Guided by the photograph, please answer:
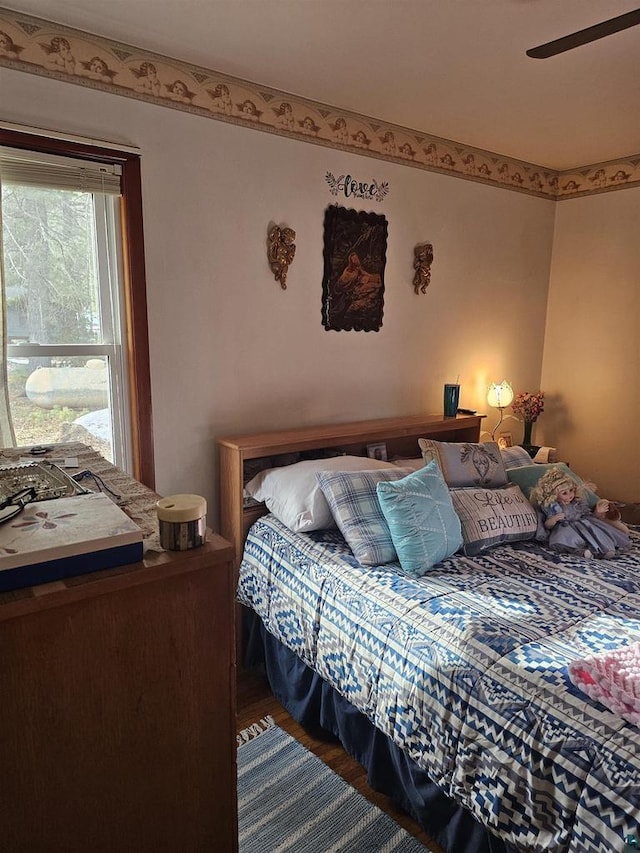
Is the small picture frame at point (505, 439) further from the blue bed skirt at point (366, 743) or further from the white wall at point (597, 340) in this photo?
the blue bed skirt at point (366, 743)

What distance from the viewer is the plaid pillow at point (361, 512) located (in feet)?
6.98

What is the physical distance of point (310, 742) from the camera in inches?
83.5

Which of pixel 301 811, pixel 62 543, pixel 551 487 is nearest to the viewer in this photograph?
pixel 62 543

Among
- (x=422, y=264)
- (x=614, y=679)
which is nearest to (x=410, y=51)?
(x=422, y=264)

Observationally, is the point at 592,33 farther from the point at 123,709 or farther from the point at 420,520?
the point at 123,709

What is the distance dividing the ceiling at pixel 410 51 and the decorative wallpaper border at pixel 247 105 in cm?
5

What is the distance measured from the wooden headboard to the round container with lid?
4.56ft

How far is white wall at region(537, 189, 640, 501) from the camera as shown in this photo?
12.1 ft

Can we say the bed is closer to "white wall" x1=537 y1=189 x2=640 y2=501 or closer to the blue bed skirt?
the blue bed skirt

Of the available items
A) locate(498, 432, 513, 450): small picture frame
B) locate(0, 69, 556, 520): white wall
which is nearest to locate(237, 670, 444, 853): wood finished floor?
locate(0, 69, 556, 520): white wall

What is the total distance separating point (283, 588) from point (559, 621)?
1008 millimetres

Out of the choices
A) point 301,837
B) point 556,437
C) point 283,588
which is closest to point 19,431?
point 283,588

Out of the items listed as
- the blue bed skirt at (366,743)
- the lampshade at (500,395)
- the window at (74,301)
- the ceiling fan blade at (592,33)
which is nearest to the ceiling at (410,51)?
the ceiling fan blade at (592,33)

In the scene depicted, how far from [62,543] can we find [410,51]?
7.23 feet
